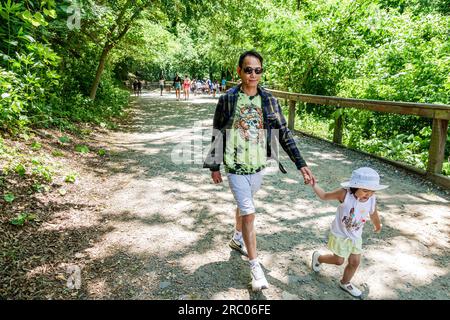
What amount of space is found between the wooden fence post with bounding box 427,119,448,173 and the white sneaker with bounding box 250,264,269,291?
4.13 meters

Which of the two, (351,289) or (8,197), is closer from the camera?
(351,289)

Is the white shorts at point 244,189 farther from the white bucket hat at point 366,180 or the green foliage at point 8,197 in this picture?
the green foliage at point 8,197

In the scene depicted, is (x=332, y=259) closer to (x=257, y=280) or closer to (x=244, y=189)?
(x=257, y=280)

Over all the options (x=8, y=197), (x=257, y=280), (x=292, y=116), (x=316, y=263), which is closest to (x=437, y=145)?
(x=316, y=263)

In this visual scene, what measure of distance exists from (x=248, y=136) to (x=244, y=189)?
1.58 feet

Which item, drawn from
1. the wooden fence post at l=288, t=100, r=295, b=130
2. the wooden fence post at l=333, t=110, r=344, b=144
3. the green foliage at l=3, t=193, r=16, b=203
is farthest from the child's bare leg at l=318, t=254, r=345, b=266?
the wooden fence post at l=288, t=100, r=295, b=130

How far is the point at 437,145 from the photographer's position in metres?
5.73

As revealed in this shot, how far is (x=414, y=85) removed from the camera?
27.3ft

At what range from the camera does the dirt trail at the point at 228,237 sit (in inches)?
128

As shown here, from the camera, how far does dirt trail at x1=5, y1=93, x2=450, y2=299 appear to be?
3250 mm
